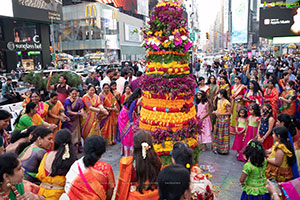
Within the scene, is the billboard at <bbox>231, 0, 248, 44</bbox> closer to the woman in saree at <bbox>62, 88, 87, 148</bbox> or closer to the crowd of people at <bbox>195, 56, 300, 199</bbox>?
the crowd of people at <bbox>195, 56, 300, 199</bbox>

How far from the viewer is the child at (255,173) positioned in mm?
2914

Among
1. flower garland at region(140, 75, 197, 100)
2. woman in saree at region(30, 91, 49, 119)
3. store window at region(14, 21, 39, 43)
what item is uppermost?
store window at region(14, 21, 39, 43)

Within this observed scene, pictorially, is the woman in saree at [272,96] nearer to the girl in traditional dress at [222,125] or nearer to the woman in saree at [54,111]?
the girl in traditional dress at [222,125]

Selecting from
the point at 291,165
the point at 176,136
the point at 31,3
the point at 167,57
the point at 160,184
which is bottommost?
the point at 291,165

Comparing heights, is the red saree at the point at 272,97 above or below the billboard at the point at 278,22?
below

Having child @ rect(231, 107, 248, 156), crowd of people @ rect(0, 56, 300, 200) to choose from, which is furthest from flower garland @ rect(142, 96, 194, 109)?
child @ rect(231, 107, 248, 156)

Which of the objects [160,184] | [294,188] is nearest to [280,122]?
[294,188]

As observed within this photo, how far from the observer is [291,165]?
11.5ft

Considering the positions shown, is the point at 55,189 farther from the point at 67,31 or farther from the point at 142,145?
the point at 67,31

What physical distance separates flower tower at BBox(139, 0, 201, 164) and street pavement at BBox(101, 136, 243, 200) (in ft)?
3.19

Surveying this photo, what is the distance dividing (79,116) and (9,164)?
3909 mm

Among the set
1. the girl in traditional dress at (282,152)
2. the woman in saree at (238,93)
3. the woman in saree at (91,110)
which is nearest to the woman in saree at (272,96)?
the woman in saree at (238,93)

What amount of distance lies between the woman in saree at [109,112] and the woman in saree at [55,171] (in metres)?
3.74

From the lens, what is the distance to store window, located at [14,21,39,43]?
25.0m
